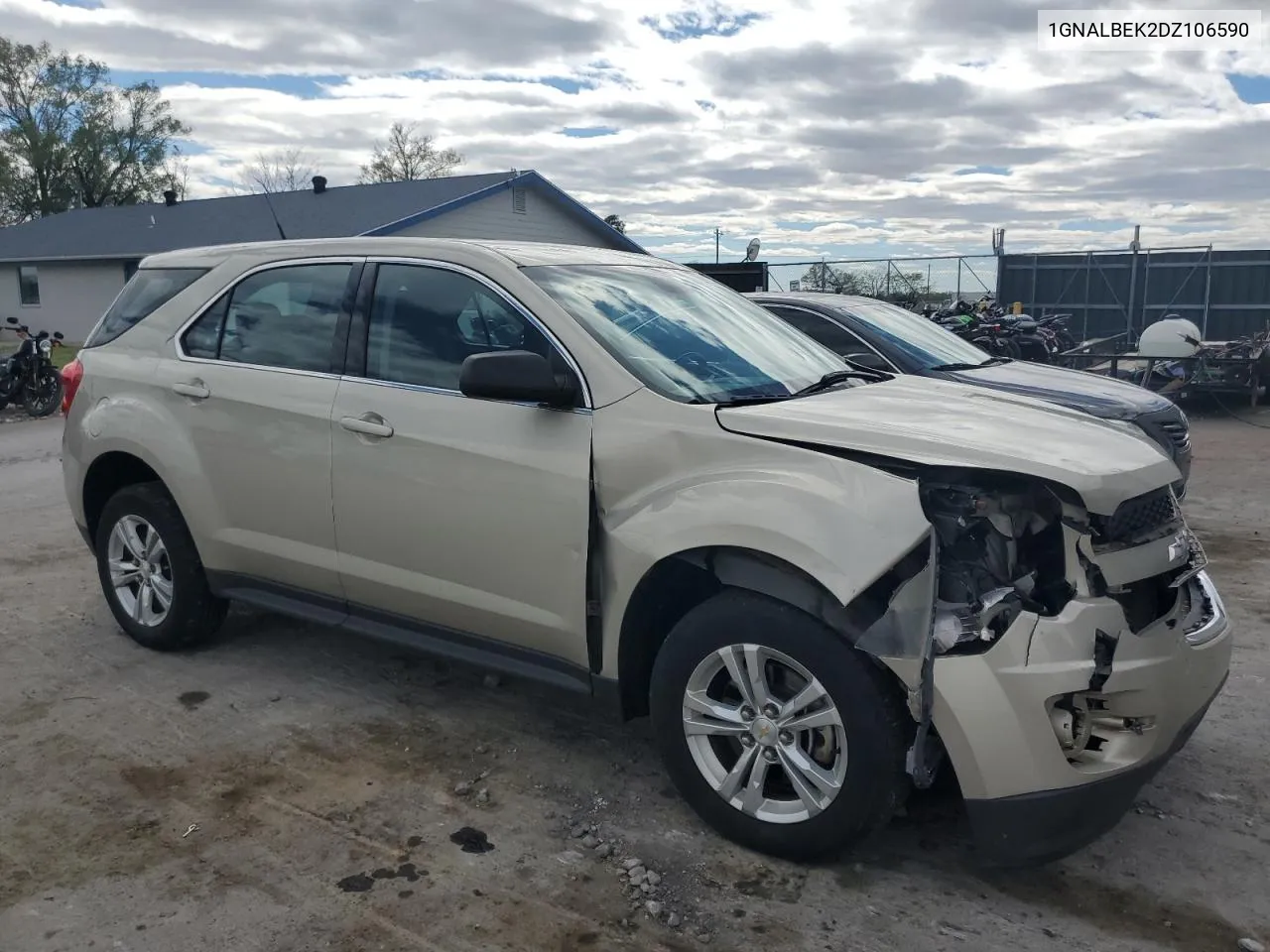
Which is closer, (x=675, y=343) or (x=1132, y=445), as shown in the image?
(x=1132, y=445)

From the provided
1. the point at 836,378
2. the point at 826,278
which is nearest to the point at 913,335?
the point at 836,378

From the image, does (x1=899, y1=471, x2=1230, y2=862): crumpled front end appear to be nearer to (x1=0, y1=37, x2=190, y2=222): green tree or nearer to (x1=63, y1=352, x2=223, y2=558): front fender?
(x1=63, y1=352, x2=223, y2=558): front fender

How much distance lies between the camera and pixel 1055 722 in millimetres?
2852

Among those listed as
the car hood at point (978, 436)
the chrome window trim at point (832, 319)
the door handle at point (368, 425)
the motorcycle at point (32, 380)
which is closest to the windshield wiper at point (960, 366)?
the chrome window trim at point (832, 319)

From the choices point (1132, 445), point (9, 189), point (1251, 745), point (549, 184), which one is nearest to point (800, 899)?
point (1132, 445)

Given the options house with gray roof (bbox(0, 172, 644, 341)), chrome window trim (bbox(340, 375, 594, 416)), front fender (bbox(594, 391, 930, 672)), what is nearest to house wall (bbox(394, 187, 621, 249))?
house with gray roof (bbox(0, 172, 644, 341))

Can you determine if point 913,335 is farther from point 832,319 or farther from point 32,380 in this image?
point 32,380

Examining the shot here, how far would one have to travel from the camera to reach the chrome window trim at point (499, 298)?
11.8ft

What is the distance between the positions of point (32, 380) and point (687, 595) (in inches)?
560

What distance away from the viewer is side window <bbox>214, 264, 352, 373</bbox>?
171 inches

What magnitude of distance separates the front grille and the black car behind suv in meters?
3.83

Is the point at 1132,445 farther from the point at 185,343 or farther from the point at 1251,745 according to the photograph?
the point at 185,343

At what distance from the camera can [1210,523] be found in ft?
25.7

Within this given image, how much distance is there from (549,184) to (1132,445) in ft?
81.0
